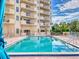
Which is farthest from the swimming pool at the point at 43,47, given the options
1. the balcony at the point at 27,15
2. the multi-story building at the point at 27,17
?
the balcony at the point at 27,15

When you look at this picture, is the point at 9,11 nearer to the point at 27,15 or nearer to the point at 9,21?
the point at 9,21

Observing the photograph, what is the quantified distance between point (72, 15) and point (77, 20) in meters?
0.51

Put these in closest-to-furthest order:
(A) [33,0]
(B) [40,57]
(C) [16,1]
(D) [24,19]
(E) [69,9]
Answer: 1. (B) [40,57]
2. (E) [69,9]
3. (C) [16,1]
4. (D) [24,19]
5. (A) [33,0]

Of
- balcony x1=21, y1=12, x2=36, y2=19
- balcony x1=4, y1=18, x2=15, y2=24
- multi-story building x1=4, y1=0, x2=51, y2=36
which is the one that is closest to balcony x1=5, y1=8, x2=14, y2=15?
multi-story building x1=4, y1=0, x2=51, y2=36

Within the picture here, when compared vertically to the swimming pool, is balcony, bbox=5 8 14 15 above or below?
above

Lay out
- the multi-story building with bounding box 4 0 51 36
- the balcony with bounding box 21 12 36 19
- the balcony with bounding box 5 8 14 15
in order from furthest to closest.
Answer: the balcony with bounding box 21 12 36 19 → the multi-story building with bounding box 4 0 51 36 → the balcony with bounding box 5 8 14 15

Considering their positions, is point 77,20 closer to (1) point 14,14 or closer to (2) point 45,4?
(1) point 14,14

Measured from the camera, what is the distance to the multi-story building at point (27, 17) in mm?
21478

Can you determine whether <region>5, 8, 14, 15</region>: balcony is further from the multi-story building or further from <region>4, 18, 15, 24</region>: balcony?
<region>4, 18, 15, 24</region>: balcony

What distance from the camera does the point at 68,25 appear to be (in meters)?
14.0

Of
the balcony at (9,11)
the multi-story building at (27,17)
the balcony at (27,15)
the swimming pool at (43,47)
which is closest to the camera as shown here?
the swimming pool at (43,47)

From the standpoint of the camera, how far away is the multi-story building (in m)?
21.5

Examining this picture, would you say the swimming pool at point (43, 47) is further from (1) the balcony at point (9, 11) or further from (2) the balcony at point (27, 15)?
(2) the balcony at point (27, 15)

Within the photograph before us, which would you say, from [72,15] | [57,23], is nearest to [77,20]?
[72,15]
